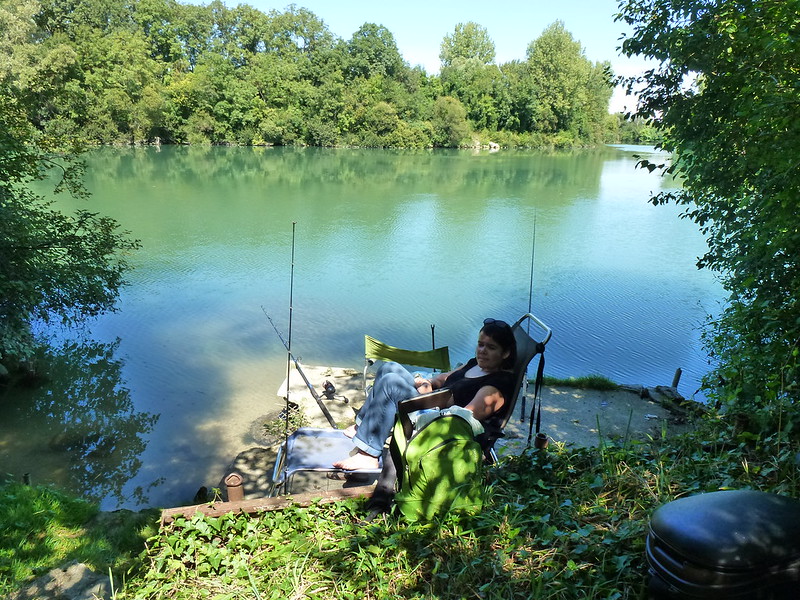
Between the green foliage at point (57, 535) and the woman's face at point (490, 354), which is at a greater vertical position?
the woman's face at point (490, 354)

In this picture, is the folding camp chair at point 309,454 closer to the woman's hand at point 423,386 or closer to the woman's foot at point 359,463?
the woman's foot at point 359,463

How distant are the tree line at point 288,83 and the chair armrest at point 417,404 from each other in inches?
1495

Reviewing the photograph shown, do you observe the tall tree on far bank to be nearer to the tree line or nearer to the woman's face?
the woman's face

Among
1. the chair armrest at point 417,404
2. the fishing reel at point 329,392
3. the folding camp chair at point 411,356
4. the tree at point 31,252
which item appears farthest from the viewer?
the tree at point 31,252

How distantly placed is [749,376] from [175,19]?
55.5m

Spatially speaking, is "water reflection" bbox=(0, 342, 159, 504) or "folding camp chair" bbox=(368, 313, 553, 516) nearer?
"folding camp chair" bbox=(368, 313, 553, 516)

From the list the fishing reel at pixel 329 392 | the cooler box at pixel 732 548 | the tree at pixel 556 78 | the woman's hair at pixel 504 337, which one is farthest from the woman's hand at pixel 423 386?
the tree at pixel 556 78

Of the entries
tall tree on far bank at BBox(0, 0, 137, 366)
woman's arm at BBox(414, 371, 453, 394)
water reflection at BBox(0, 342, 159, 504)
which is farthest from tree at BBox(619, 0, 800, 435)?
tall tree on far bank at BBox(0, 0, 137, 366)

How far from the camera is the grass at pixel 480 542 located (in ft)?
6.06

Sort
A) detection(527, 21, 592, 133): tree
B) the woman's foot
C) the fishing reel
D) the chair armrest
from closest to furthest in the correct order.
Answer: the chair armrest < the woman's foot < the fishing reel < detection(527, 21, 592, 133): tree

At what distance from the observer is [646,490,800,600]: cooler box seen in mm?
1264

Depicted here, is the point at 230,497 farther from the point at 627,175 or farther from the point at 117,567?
the point at 627,175

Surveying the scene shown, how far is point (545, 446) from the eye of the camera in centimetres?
274

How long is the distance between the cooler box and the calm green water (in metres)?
3.35
